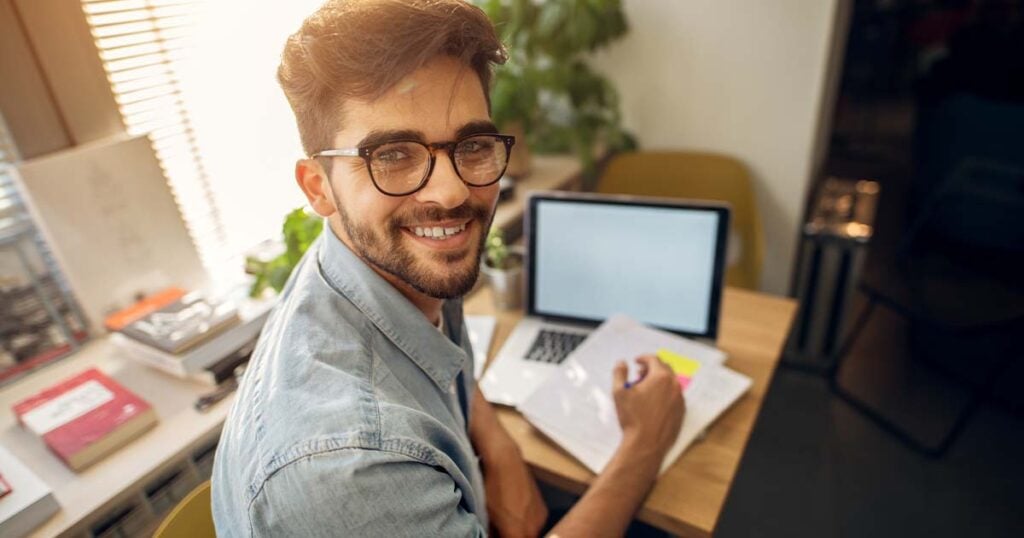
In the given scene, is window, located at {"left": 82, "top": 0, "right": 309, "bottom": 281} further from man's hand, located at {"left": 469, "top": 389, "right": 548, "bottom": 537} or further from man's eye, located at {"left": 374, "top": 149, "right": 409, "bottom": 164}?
man's hand, located at {"left": 469, "top": 389, "right": 548, "bottom": 537}

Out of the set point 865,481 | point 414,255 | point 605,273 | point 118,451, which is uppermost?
point 414,255

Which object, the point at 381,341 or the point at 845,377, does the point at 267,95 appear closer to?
the point at 381,341

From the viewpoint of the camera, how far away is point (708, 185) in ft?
7.31

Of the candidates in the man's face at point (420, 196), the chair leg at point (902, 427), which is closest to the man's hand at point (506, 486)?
the man's face at point (420, 196)

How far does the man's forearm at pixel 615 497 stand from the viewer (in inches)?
34.9

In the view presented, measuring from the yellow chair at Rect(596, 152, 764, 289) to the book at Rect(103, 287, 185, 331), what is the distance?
158 cm

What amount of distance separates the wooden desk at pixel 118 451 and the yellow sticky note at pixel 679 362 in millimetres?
889

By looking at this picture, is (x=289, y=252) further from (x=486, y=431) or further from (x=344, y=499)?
(x=344, y=499)

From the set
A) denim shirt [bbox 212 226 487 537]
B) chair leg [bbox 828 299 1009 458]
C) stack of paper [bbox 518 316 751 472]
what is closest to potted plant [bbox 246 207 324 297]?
denim shirt [bbox 212 226 487 537]

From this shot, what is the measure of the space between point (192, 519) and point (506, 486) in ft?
1.60

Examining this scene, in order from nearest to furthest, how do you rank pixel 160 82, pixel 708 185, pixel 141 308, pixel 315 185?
pixel 315 185 → pixel 141 308 → pixel 160 82 → pixel 708 185

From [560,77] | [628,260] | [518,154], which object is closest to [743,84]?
[560,77]

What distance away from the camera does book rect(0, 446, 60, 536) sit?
0.83m

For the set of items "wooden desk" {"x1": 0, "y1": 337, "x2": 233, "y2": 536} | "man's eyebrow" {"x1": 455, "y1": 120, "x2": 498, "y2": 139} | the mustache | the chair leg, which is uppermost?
"man's eyebrow" {"x1": 455, "y1": 120, "x2": 498, "y2": 139}
